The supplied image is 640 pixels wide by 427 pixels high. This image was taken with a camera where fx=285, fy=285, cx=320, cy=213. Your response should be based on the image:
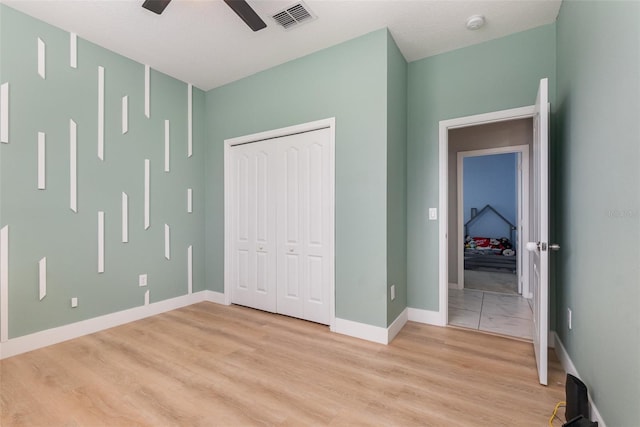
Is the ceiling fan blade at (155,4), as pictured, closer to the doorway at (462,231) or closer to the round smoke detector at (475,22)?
the round smoke detector at (475,22)

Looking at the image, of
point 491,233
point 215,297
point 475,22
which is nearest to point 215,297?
point 215,297

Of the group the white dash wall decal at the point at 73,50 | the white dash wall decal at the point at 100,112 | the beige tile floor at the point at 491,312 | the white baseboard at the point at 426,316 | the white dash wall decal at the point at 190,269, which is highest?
the white dash wall decal at the point at 73,50

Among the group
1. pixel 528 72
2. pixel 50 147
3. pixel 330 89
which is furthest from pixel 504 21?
pixel 50 147

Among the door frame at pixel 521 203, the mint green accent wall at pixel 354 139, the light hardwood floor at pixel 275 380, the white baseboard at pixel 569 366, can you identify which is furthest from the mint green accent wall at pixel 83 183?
the door frame at pixel 521 203

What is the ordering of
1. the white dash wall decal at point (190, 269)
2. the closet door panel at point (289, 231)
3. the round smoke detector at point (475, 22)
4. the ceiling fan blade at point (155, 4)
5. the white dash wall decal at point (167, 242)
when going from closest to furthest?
1. the ceiling fan blade at point (155, 4)
2. the round smoke detector at point (475, 22)
3. the closet door panel at point (289, 231)
4. the white dash wall decal at point (167, 242)
5. the white dash wall decal at point (190, 269)

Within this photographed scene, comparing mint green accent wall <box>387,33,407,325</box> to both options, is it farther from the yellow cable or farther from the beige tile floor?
the yellow cable

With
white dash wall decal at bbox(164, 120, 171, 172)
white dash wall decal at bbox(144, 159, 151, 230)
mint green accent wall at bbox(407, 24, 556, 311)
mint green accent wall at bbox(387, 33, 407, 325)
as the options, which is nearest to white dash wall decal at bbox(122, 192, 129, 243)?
white dash wall decal at bbox(144, 159, 151, 230)

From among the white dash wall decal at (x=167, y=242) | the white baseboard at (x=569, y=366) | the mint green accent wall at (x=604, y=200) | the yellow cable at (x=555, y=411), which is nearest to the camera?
the mint green accent wall at (x=604, y=200)

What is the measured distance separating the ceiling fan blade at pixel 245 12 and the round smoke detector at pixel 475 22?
1760mm

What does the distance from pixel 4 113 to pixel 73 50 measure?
840mm

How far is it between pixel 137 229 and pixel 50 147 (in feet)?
3.42

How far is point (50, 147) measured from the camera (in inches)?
98.8

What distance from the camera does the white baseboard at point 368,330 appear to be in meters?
2.54

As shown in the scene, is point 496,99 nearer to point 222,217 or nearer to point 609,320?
point 609,320
